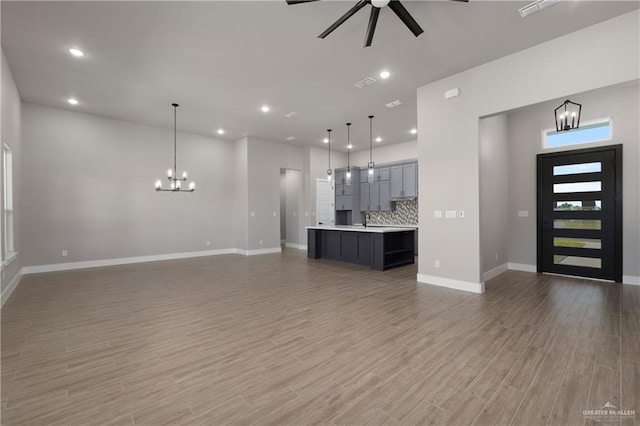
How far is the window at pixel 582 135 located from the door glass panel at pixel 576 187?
0.77 m

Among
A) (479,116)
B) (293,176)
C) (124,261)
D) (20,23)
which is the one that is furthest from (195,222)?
(479,116)

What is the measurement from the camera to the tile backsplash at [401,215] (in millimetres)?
8922

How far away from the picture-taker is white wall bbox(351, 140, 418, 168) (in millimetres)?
9133

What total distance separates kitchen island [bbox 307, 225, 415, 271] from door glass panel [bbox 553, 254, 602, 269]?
9.20 feet

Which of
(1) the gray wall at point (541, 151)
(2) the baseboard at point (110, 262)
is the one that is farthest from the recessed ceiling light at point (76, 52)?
(1) the gray wall at point (541, 151)

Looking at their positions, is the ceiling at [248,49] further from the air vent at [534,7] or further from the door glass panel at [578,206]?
the door glass panel at [578,206]

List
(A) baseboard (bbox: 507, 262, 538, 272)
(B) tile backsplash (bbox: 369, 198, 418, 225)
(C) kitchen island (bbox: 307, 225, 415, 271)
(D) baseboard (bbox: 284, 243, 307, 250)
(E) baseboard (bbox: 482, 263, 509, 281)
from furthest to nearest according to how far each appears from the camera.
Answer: (D) baseboard (bbox: 284, 243, 307, 250) → (B) tile backsplash (bbox: 369, 198, 418, 225) → (C) kitchen island (bbox: 307, 225, 415, 271) → (A) baseboard (bbox: 507, 262, 538, 272) → (E) baseboard (bbox: 482, 263, 509, 281)

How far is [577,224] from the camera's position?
541cm

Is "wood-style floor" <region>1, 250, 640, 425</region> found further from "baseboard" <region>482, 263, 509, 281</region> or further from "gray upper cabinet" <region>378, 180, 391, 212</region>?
"gray upper cabinet" <region>378, 180, 391, 212</region>

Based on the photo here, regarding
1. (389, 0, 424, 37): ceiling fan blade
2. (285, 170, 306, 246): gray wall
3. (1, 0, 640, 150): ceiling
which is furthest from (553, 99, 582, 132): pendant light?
(285, 170, 306, 246): gray wall

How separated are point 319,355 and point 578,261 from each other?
568 centimetres

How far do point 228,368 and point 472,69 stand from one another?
5137mm

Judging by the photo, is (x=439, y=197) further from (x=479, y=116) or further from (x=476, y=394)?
(x=476, y=394)

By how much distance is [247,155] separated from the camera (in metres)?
8.59
